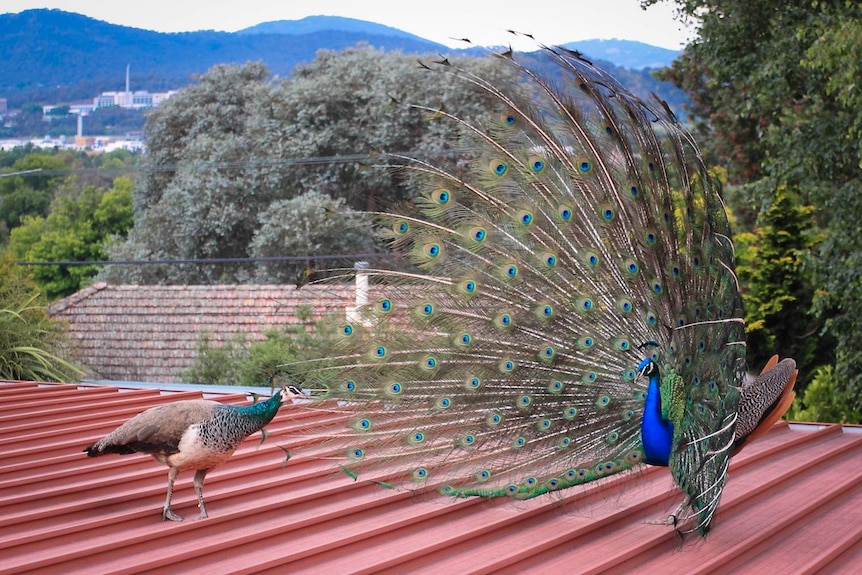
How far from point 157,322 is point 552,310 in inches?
465

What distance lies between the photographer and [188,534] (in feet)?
13.8

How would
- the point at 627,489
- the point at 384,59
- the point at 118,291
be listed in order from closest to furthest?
the point at 627,489 < the point at 118,291 < the point at 384,59

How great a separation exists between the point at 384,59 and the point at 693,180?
2071 cm

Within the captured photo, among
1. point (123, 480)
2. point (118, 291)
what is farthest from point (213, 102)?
point (123, 480)

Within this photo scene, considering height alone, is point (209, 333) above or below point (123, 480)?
below

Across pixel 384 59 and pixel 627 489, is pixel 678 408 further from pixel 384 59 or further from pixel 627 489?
pixel 384 59

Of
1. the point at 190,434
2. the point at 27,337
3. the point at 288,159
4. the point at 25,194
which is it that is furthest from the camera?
the point at 25,194

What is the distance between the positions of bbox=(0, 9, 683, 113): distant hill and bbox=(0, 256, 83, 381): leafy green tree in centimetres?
3951

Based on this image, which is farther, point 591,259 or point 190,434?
point 591,259

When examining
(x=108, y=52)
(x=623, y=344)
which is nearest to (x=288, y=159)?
(x=623, y=344)

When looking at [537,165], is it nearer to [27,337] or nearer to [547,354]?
[547,354]

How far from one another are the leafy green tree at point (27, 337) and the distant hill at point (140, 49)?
39.5 metres

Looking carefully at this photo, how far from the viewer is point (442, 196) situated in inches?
188

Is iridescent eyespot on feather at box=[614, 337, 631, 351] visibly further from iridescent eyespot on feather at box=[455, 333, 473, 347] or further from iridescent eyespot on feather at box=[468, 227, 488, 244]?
iridescent eyespot on feather at box=[468, 227, 488, 244]
